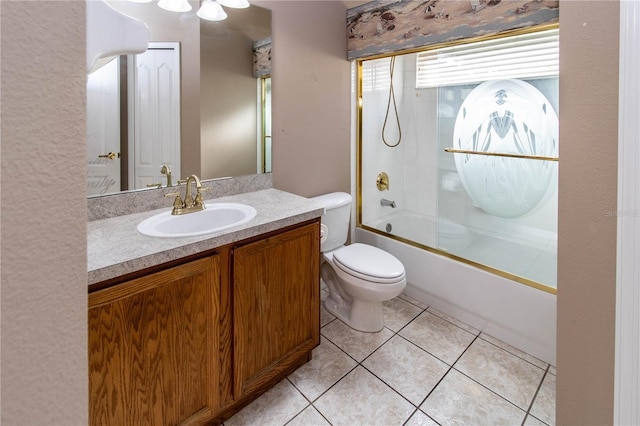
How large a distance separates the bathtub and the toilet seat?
0.45 meters

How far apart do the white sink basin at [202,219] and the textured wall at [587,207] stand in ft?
3.96

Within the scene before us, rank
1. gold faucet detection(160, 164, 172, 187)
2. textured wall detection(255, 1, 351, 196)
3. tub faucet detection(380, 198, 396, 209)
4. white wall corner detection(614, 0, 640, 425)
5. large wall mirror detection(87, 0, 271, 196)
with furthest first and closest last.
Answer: tub faucet detection(380, 198, 396, 209) → textured wall detection(255, 1, 351, 196) → gold faucet detection(160, 164, 172, 187) → large wall mirror detection(87, 0, 271, 196) → white wall corner detection(614, 0, 640, 425)

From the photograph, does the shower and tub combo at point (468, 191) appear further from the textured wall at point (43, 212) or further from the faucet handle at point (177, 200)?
the textured wall at point (43, 212)

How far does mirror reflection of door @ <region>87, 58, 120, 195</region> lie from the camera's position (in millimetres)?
1456

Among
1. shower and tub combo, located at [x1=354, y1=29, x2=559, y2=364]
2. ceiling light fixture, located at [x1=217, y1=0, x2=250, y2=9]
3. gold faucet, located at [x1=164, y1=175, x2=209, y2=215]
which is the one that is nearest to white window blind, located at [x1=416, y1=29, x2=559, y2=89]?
shower and tub combo, located at [x1=354, y1=29, x2=559, y2=364]

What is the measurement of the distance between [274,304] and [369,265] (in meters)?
0.69

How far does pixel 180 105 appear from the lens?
5.68 ft

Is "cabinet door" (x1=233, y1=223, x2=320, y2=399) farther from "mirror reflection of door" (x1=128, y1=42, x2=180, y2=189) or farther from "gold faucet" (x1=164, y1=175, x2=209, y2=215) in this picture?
"mirror reflection of door" (x1=128, y1=42, x2=180, y2=189)

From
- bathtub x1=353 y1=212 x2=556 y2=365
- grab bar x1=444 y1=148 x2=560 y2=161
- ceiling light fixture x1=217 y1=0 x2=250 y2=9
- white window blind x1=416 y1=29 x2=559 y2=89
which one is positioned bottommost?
bathtub x1=353 y1=212 x2=556 y2=365

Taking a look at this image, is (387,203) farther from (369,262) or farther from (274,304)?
(274,304)

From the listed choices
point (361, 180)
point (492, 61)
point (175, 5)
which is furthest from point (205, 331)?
point (492, 61)

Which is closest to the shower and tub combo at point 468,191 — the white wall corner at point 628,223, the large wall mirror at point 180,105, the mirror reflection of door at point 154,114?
the white wall corner at point 628,223

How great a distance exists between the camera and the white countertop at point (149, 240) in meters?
1.04

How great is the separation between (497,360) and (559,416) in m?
0.65
